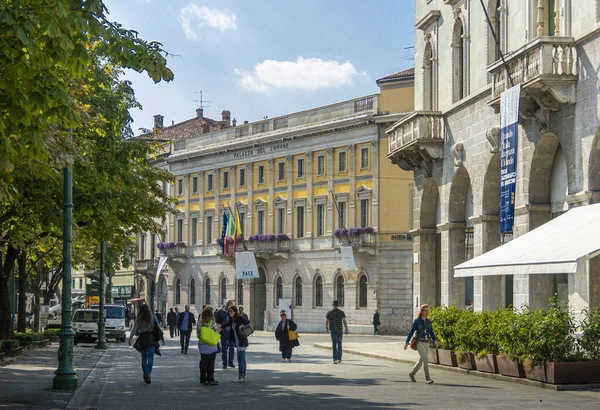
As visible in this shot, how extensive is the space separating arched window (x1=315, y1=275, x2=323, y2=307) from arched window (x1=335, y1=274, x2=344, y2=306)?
1.81m

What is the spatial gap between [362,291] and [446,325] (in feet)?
137

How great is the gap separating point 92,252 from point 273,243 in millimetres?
19564

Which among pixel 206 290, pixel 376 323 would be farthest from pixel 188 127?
pixel 376 323

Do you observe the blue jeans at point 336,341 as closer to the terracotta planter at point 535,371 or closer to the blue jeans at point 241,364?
the blue jeans at point 241,364

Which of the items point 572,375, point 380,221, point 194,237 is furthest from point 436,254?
point 194,237

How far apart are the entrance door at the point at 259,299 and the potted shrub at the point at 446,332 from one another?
52.0 metres

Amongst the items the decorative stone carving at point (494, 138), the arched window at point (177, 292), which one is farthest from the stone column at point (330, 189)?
the decorative stone carving at point (494, 138)

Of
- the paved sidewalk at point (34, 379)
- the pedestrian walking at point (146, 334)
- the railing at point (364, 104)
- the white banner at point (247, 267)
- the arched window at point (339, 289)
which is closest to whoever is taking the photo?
the paved sidewalk at point (34, 379)

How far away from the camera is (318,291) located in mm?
73188

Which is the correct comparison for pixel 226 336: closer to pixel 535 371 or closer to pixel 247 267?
pixel 535 371

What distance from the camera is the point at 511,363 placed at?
74.1 ft

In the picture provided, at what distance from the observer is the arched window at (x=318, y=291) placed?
72625 mm

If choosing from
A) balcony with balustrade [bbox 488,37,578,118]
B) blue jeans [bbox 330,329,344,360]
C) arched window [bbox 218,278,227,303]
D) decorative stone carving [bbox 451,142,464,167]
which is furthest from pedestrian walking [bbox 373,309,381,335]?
balcony with balustrade [bbox 488,37,578,118]

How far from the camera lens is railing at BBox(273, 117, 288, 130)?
77312 mm
